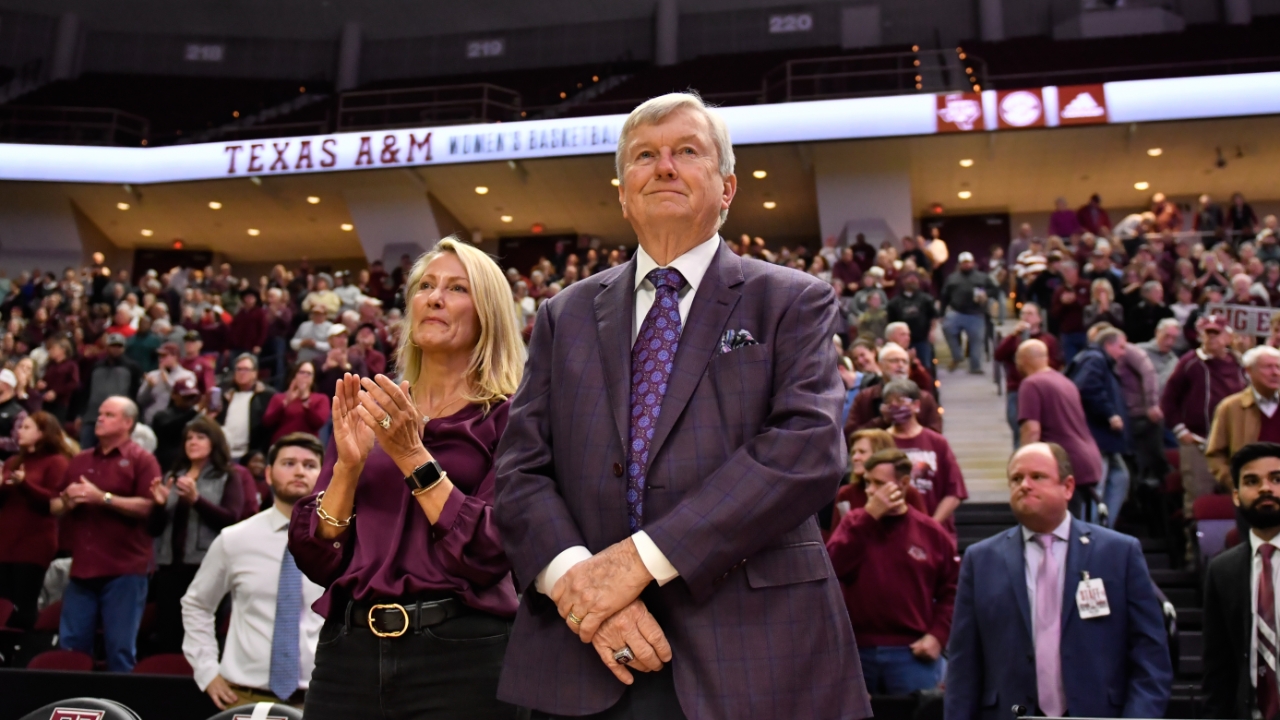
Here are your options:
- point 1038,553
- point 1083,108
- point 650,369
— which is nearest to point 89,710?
point 650,369

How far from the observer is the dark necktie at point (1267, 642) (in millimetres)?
3047

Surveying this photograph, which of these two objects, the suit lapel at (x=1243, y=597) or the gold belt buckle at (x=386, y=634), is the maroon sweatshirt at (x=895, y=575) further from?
the gold belt buckle at (x=386, y=634)

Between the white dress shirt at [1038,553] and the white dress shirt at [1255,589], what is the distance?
55 centimetres

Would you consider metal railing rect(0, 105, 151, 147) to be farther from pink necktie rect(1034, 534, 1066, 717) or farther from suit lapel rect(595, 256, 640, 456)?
suit lapel rect(595, 256, 640, 456)

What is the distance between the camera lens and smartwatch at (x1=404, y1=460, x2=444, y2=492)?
1774 mm

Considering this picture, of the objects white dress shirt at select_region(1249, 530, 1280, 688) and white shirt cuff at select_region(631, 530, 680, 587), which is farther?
white dress shirt at select_region(1249, 530, 1280, 688)

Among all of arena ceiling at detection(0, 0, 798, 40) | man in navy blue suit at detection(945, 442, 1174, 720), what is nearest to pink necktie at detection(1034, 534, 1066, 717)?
man in navy blue suit at detection(945, 442, 1174, 720)

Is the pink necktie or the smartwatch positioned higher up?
the smartwatch

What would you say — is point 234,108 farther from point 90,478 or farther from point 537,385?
point 537,385

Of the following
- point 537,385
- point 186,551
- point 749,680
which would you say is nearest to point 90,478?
point 186,551

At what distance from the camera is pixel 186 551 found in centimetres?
505

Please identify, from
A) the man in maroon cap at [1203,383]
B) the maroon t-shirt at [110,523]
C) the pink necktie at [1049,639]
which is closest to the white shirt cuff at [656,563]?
the pink necktie at [1049,639]

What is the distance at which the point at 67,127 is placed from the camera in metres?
18.6

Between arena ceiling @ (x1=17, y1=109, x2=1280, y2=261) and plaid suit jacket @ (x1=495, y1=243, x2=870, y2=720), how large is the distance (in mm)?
13911
